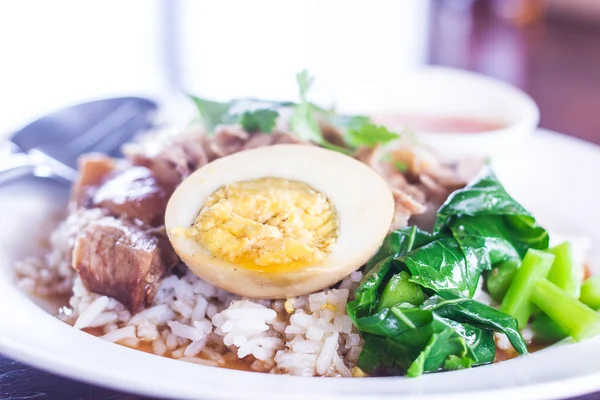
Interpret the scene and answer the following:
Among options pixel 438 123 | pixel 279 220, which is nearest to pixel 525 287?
pixel 279 220

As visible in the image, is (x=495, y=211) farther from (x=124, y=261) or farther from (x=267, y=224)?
(x=124, y=261)

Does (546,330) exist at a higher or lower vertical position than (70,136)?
lower

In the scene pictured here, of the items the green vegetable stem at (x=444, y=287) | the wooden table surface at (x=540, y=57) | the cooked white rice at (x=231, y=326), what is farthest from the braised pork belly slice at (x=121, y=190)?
the wooden table surface at (x=540, y=57)

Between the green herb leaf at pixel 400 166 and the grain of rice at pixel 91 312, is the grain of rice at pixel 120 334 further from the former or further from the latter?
the green herb leaf at pixel 400 166

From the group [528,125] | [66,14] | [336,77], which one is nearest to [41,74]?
[66,14]

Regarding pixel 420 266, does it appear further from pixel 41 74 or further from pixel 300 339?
pixel 41 74

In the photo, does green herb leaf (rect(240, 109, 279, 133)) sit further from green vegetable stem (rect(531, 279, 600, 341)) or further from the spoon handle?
green vegetable stem (rect(531, 279, 600, 341))
